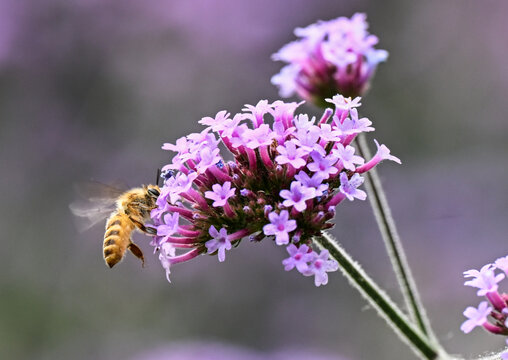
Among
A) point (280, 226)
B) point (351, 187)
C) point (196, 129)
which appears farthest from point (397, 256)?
point (196, 129)

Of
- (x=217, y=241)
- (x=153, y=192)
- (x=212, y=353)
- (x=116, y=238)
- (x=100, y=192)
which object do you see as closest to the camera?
(x=217, y=241)

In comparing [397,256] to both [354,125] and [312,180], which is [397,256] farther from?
[312,180]

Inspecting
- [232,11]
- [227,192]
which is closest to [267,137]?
[227,192]

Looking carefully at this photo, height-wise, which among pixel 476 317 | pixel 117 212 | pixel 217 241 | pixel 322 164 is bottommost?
pixel 476 317

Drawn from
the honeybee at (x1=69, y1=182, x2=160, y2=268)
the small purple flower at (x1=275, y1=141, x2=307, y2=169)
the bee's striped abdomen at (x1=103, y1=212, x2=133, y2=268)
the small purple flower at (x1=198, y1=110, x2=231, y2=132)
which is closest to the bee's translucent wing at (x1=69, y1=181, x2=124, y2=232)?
the honeybee at (x1=69, y1=182, x2=160, y2=268)

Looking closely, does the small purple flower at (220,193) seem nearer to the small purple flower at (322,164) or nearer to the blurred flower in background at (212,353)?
the small purple flower at (322,164)


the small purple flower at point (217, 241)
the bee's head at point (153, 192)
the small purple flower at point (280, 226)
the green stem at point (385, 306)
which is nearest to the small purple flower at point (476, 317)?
the green stem at point (385, 306)
